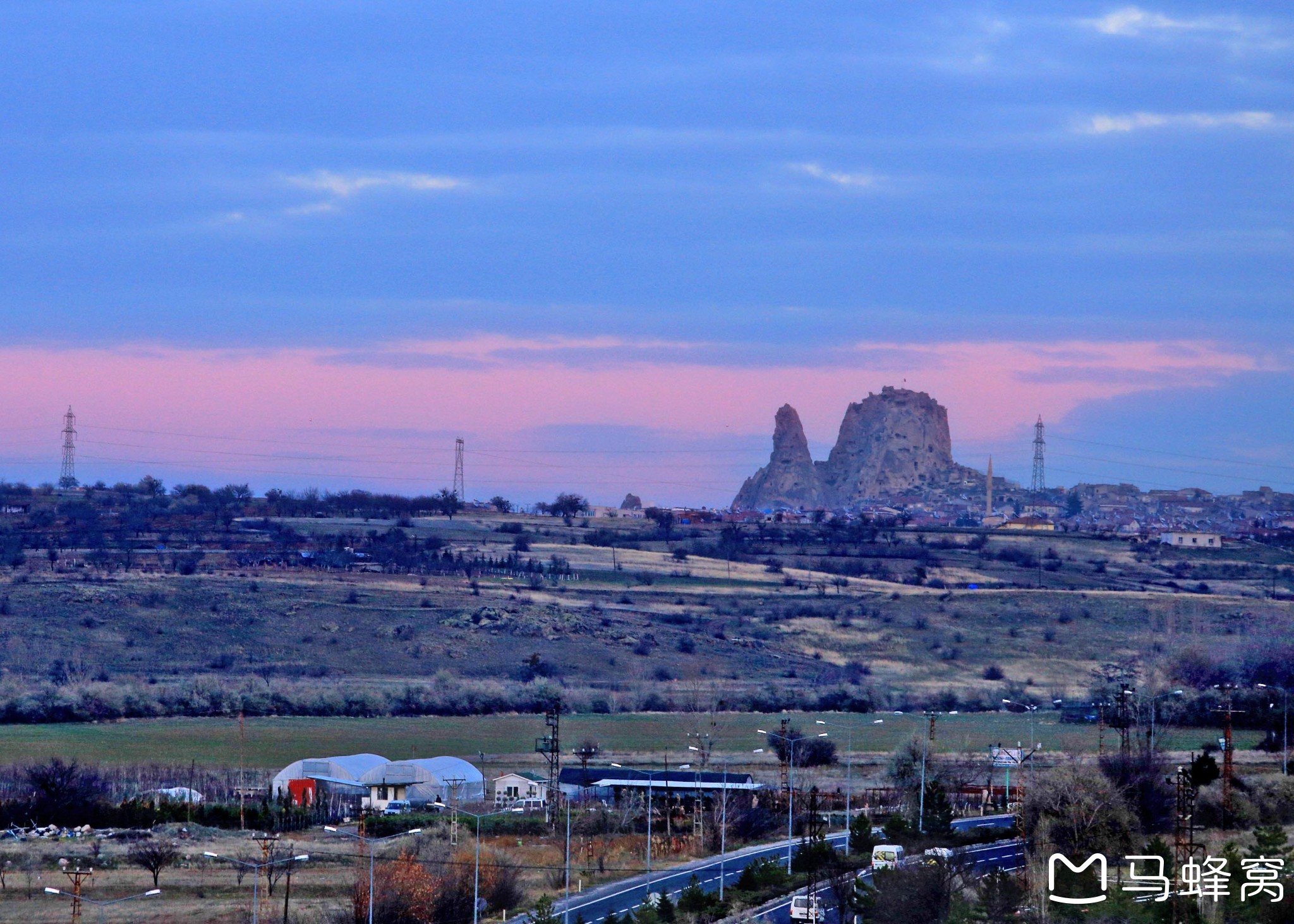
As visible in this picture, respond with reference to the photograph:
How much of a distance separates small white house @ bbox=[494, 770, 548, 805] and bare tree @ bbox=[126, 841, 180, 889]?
540 inches

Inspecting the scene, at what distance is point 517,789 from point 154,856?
16.9m

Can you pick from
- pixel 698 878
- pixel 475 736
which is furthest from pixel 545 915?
pixel 475 736

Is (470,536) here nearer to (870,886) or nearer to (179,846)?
(179,846)

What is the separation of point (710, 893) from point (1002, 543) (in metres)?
118

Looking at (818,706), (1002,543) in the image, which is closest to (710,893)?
(818,706)

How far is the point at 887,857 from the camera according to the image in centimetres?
4234

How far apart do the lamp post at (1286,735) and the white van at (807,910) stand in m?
24.1

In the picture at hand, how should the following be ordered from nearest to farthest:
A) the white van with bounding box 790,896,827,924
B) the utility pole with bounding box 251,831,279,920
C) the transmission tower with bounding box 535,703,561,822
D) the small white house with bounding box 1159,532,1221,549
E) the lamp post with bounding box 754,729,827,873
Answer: the white van with bounding box 790,896,827,924 → the utility pole with bounding box 251,831,279,920 → the lamp post with bounding box 754,729,827,873 → the transmission tower with bounding box 535,703,561,822 → the small white house with bounding box 1159,532,1221,549

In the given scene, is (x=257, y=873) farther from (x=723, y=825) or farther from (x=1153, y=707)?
(x=1153, y=707)

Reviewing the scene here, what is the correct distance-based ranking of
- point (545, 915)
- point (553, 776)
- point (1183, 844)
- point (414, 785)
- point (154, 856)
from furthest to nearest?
point (414, 785), point (553, 776), point (154, 856), point (1183, 844), point (545, 915)

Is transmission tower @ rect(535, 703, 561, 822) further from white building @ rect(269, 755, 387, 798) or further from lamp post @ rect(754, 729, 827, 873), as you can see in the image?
lamp post @ rect(754, 729, 827, 873)

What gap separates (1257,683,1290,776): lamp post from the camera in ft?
207

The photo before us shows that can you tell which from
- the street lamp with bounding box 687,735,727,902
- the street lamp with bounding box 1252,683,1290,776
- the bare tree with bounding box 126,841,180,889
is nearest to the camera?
the street lamp with bounding box 687,735,727,902

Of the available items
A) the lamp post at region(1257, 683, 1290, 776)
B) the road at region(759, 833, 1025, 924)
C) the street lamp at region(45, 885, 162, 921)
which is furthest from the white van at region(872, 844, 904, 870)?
the lamp post at region(1257, 683, 1290, 776)
